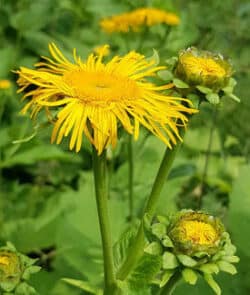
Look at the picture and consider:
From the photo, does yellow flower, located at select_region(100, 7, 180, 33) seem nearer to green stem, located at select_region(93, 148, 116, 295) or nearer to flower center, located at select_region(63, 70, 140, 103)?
flower center, located at select_region(63, 70, 140, 103)

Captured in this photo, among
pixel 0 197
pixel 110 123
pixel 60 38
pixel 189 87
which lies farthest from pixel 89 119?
pixel 60 38

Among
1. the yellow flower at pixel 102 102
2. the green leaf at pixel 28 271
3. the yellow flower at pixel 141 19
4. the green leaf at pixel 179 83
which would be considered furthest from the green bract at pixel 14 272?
the yellow flower at pixel 141 19

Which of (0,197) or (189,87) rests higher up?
(189,87)

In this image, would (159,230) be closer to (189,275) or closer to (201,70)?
(189,275)

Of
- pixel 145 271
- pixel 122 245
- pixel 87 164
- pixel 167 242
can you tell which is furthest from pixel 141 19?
pixel 167 242

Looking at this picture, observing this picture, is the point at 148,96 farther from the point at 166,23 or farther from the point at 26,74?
the point at 166,23

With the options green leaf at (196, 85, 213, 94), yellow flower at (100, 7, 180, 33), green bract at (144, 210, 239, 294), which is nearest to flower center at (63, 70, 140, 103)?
green leaf at (196, 85, 213, 94)
